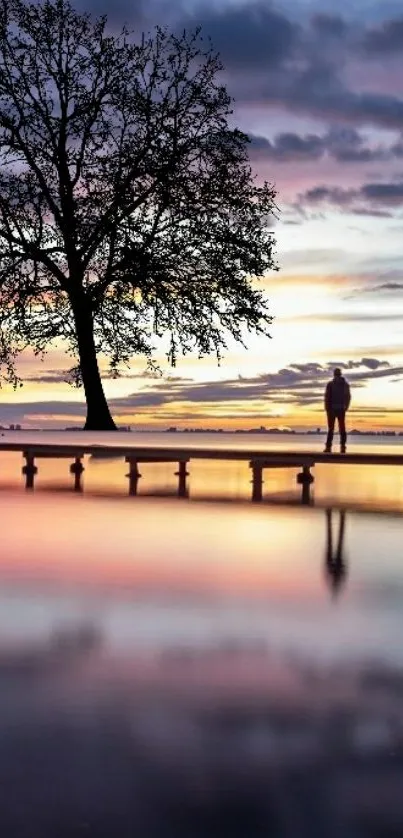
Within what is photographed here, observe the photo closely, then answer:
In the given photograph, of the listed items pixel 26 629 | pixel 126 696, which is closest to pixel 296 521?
pixel 26 629

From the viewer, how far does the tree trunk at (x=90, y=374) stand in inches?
1139

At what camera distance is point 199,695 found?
5180 mm

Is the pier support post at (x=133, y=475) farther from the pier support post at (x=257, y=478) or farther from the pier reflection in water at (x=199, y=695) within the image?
the pier reflection in water at (x=199, y=695)

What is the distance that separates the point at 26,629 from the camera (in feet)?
22.6

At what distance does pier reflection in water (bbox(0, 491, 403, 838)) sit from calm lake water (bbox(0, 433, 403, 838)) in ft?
0.03

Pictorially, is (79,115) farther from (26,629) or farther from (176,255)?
(26,629)

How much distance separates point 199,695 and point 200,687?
18 centimetres

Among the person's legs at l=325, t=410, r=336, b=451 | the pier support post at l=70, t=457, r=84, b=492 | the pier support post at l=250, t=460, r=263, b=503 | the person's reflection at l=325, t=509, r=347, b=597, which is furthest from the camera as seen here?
the pier support post at l=70, t=457, r=84, b=492

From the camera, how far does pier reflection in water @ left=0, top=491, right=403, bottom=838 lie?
11.9 feet

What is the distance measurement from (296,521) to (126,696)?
10171 mm

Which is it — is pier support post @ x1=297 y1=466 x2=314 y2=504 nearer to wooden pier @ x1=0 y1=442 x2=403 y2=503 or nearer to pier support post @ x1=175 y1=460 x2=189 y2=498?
wooden pier @ x1=0 y1=442 x2=403 y2=503

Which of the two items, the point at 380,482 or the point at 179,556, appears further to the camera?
the point at 380,482

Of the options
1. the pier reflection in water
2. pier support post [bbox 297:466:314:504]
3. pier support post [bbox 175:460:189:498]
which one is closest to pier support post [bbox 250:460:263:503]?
pier support post [bbox 297:466:314:504]

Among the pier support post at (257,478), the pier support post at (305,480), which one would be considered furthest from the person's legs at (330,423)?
the pier support post at (257,478)
